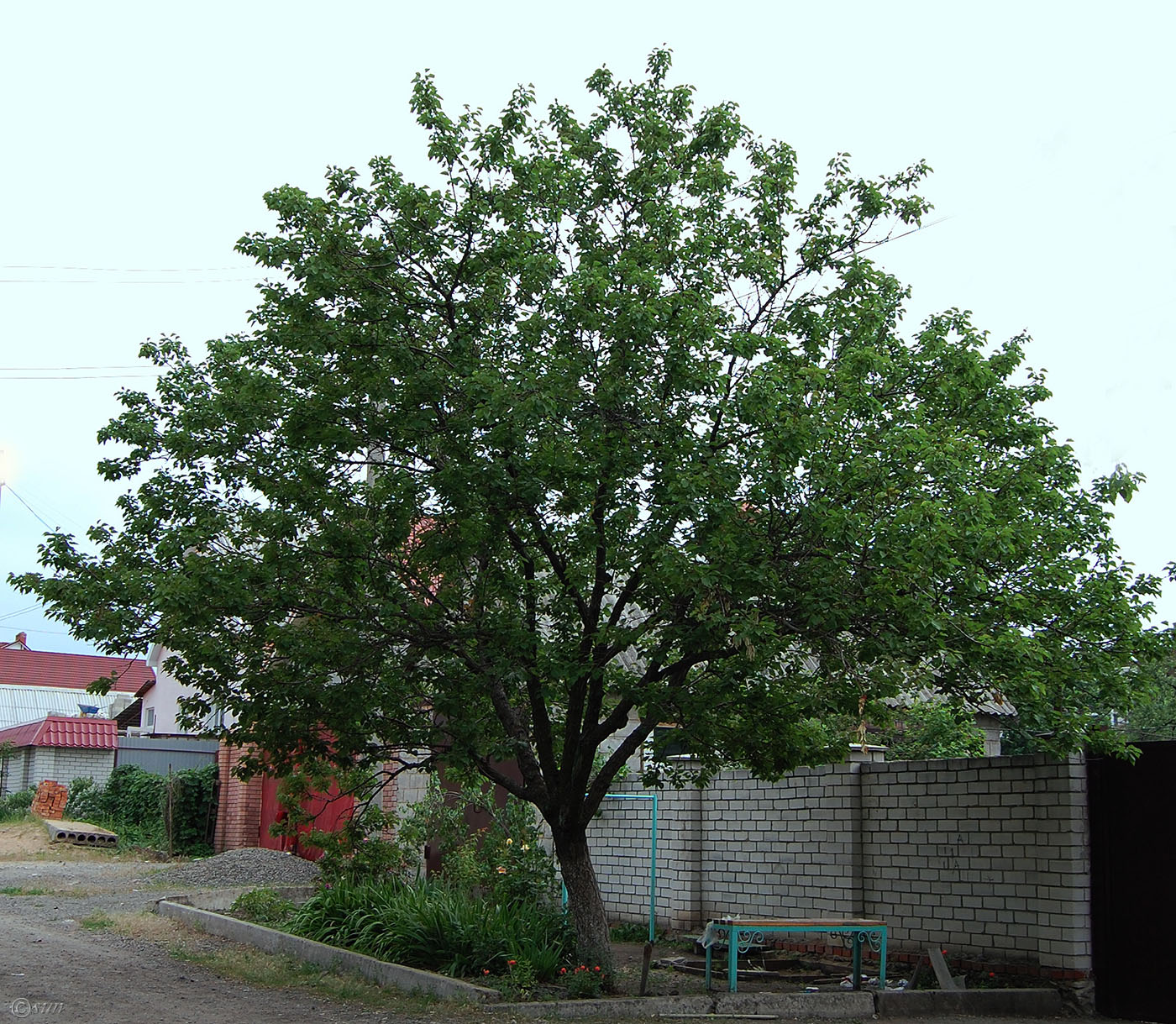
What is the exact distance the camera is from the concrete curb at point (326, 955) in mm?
9109

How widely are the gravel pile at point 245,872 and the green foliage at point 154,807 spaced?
4.11 metres

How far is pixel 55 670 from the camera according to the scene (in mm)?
53312

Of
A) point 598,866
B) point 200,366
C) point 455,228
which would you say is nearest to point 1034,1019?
point 598,866

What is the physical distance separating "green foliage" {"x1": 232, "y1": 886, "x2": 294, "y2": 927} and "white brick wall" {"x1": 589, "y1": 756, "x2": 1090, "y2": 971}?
3729 mm

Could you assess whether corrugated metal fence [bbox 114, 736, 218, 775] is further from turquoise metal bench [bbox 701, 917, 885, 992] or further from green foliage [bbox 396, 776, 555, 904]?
turquoise metal bench [bbox 701, 917, 885, 992]

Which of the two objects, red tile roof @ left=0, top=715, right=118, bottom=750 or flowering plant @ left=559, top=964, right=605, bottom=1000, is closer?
flowering plant @ left=559, top=964, right=605, bottom=1000

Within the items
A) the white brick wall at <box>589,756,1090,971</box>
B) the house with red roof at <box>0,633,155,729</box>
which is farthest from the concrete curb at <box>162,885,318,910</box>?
the house with red roof at <box>0,633,155,729</box>

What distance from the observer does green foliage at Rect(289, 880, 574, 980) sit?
9789mm

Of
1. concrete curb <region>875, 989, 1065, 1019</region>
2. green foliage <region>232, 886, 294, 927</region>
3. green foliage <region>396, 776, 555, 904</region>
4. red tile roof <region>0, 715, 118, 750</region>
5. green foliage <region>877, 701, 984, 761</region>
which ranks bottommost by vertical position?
green foliage <region>232, 886, 294, 927</region>

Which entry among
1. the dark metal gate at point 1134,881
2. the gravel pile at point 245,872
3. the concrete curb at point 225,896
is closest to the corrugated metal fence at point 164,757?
the gravel pile at point 245,872

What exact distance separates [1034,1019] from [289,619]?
6.57m

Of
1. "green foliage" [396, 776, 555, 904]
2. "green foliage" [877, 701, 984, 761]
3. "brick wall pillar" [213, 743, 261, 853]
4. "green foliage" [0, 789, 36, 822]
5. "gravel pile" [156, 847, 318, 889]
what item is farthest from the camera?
"green foliage" [0, 789, 36, 822]

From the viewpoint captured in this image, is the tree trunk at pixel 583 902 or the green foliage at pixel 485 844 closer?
the tree trunk at pixel 583 902

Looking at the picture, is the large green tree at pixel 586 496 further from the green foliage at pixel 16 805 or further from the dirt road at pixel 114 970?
the green foliage at pixel 16 805
